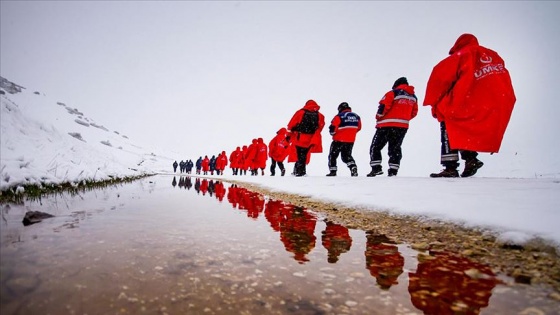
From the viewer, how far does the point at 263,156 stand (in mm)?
19875

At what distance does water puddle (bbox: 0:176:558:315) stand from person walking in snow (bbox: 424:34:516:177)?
3.69 m

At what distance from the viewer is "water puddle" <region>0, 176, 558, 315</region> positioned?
1.10 meters

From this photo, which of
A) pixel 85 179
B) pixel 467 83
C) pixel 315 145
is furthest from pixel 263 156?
pixel 467 83

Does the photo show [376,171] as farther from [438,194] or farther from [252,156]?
[252,156]

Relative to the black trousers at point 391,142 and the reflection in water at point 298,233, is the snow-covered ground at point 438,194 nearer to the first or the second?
the reflection in water at point 298,233

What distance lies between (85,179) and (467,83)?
329 inches

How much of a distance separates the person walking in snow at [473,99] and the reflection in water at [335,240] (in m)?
3.48

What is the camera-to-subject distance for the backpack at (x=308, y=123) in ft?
34.1

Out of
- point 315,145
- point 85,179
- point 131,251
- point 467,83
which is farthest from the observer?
point 315,145

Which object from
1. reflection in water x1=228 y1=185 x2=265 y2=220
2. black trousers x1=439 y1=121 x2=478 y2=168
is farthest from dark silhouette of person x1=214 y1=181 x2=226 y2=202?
black trousers x1=439 y1=121 x2=478 y2=168

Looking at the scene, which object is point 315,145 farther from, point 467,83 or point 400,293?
point 400,293

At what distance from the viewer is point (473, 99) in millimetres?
4910

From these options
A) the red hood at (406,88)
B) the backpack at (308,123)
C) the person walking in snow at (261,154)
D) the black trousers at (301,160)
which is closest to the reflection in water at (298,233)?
the red hood at (406,88)

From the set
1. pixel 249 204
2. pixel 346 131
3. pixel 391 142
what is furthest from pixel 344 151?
pixel 249 204
